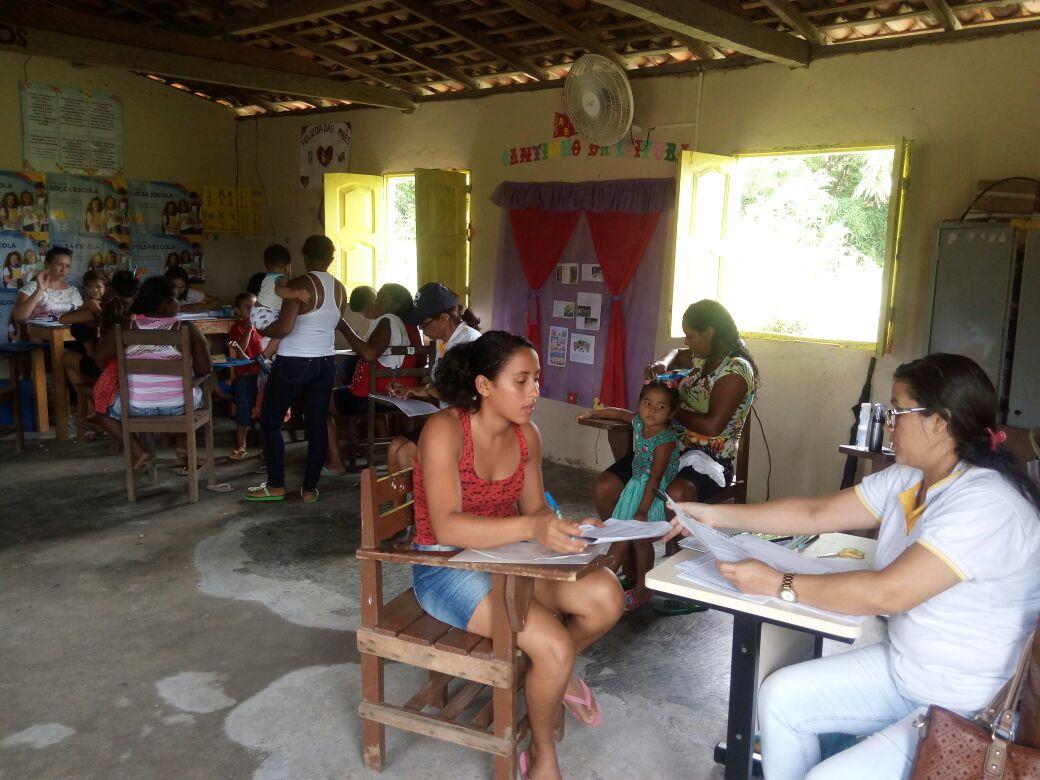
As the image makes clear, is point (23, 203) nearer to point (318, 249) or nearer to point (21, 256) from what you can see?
point (21, 256)

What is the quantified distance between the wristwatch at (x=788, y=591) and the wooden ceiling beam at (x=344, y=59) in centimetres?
580

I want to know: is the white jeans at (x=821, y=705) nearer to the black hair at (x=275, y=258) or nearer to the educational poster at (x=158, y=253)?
the black hair at (x=275, y=258)

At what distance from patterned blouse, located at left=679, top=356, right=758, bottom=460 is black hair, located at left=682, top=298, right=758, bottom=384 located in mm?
54

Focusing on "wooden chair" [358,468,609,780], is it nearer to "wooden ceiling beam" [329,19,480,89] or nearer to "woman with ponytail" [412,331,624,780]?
"woman with ponytail" [412,331,624,780]

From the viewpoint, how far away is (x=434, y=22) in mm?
5406

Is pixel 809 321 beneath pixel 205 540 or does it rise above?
above

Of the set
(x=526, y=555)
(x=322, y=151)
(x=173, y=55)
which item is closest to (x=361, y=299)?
(x=173, y=55)

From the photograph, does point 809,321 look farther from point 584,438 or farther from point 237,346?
point 237,346

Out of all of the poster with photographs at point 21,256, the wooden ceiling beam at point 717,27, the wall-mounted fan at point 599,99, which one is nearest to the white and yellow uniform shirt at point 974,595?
the wooden ceiling beam at point 717,27

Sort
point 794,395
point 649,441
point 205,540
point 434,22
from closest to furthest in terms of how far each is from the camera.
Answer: point 649,441, point 205,540, point 794,395, point 434,22

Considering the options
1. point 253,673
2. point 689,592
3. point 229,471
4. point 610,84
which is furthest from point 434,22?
point 689,592

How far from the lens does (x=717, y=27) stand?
401 centimetres

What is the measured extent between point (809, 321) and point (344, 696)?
481cm

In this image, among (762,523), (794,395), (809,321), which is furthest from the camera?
(809,321)
